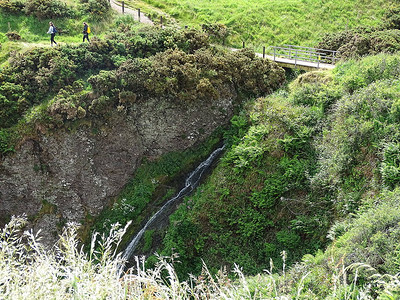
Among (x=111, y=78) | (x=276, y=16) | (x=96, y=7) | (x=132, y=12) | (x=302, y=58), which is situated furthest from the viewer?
(x=276, y=16)

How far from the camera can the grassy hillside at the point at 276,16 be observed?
2830 centimetres

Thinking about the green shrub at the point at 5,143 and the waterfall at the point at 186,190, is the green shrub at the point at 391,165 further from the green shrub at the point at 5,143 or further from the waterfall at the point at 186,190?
the green shrub at the point at 5,143

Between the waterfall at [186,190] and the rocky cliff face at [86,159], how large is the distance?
4.46ft

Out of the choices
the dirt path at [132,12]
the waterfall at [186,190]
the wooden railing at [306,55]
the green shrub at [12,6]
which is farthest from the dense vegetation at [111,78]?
the green shrub at [12,6]

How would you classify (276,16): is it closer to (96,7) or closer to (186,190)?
(96,7)

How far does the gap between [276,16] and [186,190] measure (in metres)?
18.7

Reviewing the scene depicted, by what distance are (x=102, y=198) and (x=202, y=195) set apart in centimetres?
546

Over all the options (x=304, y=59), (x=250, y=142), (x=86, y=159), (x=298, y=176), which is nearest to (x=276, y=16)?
(x=304, y=59)

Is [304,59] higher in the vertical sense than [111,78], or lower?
higher

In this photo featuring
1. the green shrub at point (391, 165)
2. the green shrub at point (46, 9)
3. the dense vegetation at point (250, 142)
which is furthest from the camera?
the green shrub at point (46, 9)

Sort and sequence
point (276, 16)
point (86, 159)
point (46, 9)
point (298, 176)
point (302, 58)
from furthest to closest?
point (276, 16)
point (46, 9)
point (302, 58)
point (86, 159)
point (298, 176)

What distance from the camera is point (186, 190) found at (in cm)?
1956

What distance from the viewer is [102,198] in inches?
760

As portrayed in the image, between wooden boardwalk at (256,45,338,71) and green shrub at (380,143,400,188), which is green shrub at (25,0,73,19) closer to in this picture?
Result: wooden boardwalk at (256,45,338,71)
